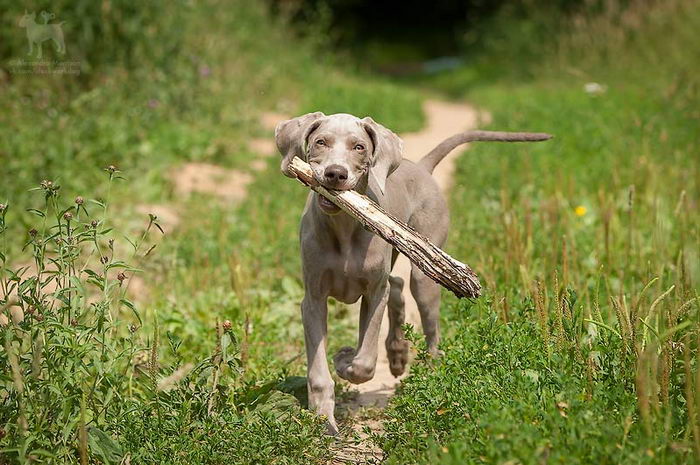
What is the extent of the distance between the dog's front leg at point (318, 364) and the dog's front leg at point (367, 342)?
0.13m

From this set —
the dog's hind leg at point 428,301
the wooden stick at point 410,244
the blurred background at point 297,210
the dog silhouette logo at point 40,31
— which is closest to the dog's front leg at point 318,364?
the blurred background at point 297,210

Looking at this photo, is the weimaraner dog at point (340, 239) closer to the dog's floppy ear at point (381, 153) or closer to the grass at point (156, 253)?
the dog's floppy ear at point (381, 153)

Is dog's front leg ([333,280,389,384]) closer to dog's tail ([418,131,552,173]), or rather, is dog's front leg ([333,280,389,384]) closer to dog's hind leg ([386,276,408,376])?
dog's hind leg ([386,276,408,376])

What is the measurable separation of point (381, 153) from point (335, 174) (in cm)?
36

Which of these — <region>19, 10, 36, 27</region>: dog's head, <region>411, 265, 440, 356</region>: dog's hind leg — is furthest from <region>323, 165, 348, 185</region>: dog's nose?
<region>19, 10, 36, 27</region>: dog's head

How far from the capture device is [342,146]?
4043 mm

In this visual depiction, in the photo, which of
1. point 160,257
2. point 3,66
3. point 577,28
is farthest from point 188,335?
point 577,28

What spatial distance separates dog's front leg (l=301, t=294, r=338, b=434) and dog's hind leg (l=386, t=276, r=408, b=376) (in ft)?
2.14

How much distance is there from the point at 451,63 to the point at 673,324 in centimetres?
1917

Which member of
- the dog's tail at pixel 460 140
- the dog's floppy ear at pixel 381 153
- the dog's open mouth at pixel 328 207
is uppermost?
the dog's floppy ear at pixel 381 153

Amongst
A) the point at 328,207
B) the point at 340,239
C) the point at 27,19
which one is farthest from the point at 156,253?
the point at 27,19

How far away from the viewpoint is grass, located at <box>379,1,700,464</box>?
10.4ft

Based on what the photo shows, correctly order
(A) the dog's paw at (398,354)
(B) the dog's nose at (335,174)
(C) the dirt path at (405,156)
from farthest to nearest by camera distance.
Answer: (A) the dog's paw at (398,354)
(C) the dirt path at (405,156)
(B) the dog's nose at (335,174)

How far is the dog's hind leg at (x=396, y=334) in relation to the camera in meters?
4.90
